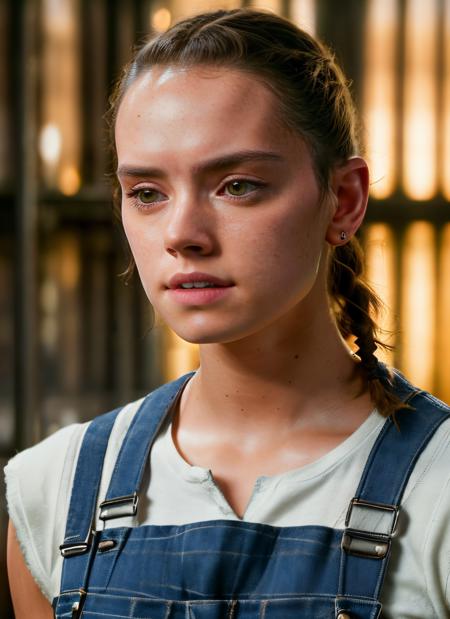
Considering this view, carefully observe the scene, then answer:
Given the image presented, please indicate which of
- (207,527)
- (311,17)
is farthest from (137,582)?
(311,17)

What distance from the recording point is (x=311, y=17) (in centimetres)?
287

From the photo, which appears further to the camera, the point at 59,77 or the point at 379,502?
the point at 59,77

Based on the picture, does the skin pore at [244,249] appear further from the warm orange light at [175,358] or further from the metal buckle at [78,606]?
the warm orange light at [175,358]

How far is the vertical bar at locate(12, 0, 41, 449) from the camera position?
289 centimetres

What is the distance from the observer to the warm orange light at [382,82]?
112 inches

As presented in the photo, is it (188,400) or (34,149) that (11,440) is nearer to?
(34,149)

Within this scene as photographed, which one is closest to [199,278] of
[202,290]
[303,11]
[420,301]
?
[202,290]

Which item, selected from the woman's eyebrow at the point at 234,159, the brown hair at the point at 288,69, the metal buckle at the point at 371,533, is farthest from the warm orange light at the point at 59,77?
the metal buckle at the point at 371,533

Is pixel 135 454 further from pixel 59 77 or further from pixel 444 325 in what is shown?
pixel 59 77

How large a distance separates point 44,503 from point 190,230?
483 mm

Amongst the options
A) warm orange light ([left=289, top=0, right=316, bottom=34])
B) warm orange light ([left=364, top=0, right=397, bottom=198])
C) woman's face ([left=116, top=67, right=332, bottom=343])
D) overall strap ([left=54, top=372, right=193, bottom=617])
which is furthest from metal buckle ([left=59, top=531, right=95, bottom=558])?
warm orange light ([left=289, top=0, right=316, bottom=34])

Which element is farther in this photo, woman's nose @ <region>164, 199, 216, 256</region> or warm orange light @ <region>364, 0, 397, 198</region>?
warm orange light @ <region>364, 0, 397, 198</region>

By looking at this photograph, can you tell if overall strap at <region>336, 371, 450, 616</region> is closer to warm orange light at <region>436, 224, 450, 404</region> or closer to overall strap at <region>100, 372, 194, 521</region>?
overall strap at <region>100, 372, 194, 521</region>

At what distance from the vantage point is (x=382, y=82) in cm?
286
